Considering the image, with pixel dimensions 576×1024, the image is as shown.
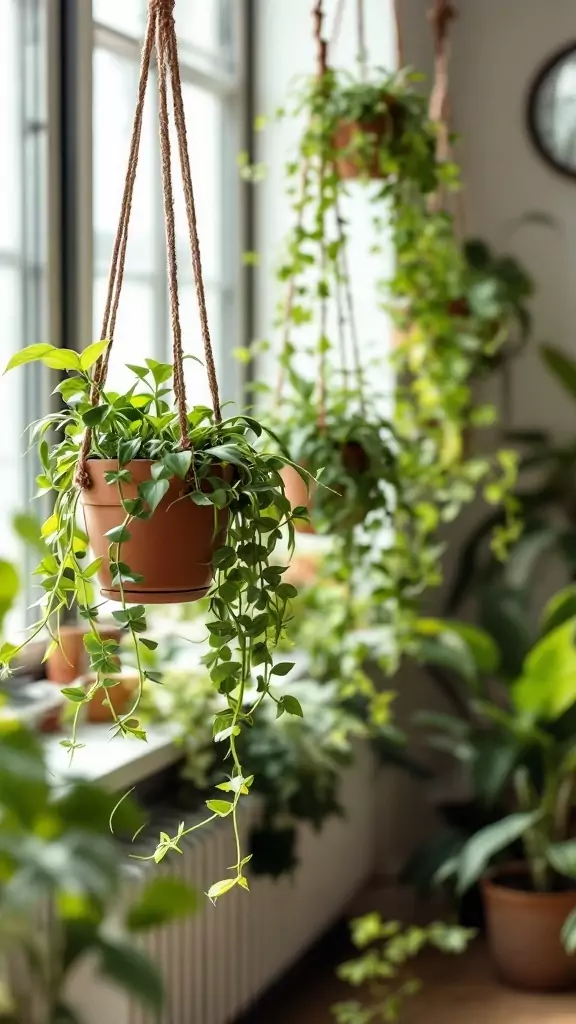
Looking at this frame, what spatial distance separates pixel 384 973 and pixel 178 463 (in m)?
2.12

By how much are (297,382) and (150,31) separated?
96 cm

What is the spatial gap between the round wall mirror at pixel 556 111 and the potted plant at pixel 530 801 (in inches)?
51.1

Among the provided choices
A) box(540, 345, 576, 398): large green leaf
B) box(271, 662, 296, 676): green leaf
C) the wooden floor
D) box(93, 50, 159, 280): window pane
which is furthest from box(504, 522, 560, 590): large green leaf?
box(271, 662, 296, 676): green leaf

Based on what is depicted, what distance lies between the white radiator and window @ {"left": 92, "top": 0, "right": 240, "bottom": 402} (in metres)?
1.08

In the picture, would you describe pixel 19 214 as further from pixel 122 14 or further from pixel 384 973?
pixel 384 973

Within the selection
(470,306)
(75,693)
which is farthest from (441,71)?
(75,693)

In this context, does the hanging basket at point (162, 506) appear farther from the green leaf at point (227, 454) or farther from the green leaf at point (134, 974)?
the green leaf at point (134, 974)

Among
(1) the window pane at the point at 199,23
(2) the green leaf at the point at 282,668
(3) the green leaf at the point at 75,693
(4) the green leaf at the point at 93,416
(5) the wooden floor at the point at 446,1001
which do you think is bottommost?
(5) the wooden floor at the point at 446,1001

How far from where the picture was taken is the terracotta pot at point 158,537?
1.21 meters

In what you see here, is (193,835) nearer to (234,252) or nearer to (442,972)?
(442,972)

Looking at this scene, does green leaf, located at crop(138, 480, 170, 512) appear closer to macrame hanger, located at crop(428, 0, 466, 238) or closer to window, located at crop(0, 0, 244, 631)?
window, located at crop(0, 0, 244, 631)

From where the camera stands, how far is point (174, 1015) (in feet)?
7.93

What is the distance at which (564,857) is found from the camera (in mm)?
2842

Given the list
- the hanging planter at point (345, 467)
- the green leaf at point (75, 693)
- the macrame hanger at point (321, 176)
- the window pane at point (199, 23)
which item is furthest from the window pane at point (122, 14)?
the green leaf at point (75, 693)
